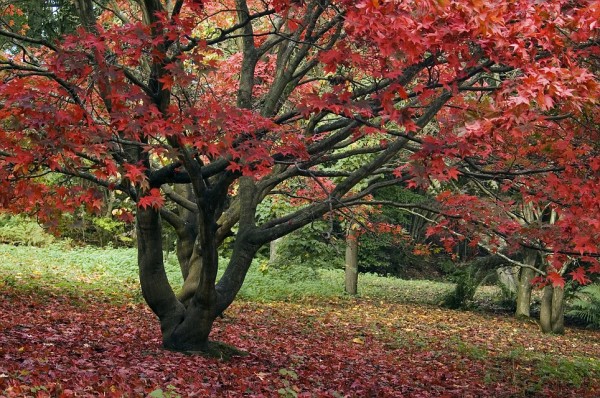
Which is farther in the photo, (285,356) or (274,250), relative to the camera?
(274,250)

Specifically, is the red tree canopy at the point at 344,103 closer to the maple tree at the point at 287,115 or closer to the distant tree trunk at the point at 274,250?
the maple tree at the point at 287,115

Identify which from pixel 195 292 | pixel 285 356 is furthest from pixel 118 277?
pixel 195 292

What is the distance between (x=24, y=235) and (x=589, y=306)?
17136mm

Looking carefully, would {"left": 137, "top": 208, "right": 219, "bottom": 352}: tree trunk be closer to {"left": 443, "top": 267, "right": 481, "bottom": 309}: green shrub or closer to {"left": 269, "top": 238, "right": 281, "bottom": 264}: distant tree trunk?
{"left": 269, "top": 238, "right": 281, "bottom": 264}: distant tree trunk

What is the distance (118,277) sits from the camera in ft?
52.6

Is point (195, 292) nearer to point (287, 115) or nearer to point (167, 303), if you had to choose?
point (167, 303)

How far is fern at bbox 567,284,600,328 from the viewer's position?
16250 mm

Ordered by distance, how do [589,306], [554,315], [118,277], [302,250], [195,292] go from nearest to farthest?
[195,292] < [554,315] < [118,277] < [589,306] < [302,250]

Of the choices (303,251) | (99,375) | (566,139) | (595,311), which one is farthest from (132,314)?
(595,311)

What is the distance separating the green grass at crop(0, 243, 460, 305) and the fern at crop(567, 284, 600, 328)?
11.4ft

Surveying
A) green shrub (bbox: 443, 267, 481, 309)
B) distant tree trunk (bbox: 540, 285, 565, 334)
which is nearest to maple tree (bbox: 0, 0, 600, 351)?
distant tree trunk (bbox: 540, 285, 565, 334)

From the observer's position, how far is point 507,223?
8539mm

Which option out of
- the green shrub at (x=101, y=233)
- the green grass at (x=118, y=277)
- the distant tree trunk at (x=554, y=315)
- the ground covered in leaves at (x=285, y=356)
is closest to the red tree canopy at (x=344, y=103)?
the ground covered in leaves at (x=285, y=356)

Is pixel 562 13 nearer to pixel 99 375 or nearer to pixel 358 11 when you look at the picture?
pixel 358 11
